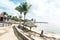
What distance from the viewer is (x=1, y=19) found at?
50.8m

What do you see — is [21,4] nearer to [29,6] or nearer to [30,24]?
[29,6]

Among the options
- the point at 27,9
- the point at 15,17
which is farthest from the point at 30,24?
the point at 15,17

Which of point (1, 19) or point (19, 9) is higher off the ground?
point (19, 9)

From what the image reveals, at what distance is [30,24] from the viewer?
3650cm

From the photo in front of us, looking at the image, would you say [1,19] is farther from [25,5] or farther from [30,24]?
[30,24]

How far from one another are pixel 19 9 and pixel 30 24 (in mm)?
18300

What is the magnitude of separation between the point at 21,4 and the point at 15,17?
119 feet

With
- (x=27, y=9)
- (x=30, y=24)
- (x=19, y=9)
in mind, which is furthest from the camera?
(x=19, y=9)

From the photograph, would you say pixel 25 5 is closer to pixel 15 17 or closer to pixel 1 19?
pixel 1 19

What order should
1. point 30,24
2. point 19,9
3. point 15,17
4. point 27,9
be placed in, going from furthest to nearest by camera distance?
point 15,17 < point 19,9 < point 27,9 < point 30,24

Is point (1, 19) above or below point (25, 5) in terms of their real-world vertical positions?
below

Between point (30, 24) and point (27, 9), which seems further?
point (27, 9)

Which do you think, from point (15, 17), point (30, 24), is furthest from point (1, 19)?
point (15, 17)

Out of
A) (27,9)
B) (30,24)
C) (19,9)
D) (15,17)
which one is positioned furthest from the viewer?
(15,17)
